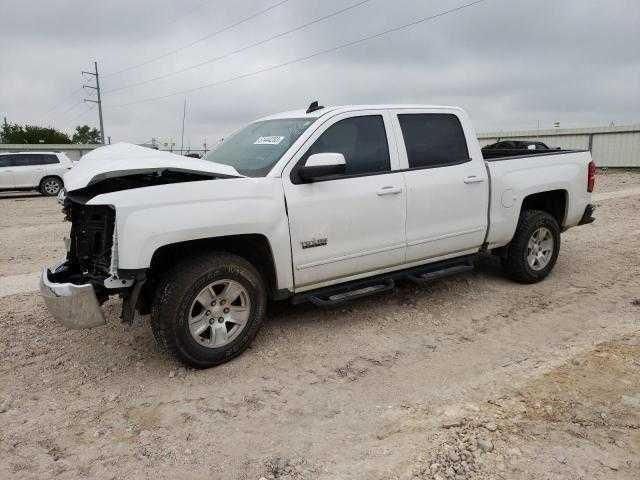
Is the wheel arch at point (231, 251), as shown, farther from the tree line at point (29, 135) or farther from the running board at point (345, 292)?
the tree line at point (29, 135)

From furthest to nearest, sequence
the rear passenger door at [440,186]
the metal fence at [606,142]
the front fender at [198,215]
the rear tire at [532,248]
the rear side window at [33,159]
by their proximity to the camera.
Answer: the metal fence at [606,142], the rear side window at [33,159], the rear tire at [532,248], the rear passenger door at [440,186], the front fender at [198,215]

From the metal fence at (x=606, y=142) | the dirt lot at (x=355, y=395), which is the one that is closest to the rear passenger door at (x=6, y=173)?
the dirt lot at (x=355, y=395)

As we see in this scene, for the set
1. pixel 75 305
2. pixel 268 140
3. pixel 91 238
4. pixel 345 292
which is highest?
pixel 268 140

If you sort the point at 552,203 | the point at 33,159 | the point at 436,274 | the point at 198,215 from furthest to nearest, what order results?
the point at 33,159 < the point at 552,203 < the point at 436,274 < the point at 198,215

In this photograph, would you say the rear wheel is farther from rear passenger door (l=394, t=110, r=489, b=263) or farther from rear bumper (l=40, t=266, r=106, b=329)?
rear passenger door (l=394, t=110, r=489, b=263)

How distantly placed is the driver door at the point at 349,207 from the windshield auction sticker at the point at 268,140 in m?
0.34

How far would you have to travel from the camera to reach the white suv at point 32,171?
17.7m

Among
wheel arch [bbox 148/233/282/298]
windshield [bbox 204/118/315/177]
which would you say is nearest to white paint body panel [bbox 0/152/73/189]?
windshield [bbox 204/118/315/177]

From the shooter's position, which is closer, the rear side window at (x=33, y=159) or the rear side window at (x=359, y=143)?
the rear side window at (x=359, y=143)

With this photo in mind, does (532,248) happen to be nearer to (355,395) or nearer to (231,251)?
(355,395)

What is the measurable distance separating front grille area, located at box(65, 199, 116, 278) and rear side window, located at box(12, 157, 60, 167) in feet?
A: 53.4

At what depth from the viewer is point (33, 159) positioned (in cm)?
1806

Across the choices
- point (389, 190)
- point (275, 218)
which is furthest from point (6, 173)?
point (389, 190)

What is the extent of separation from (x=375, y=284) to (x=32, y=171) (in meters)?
17.2
